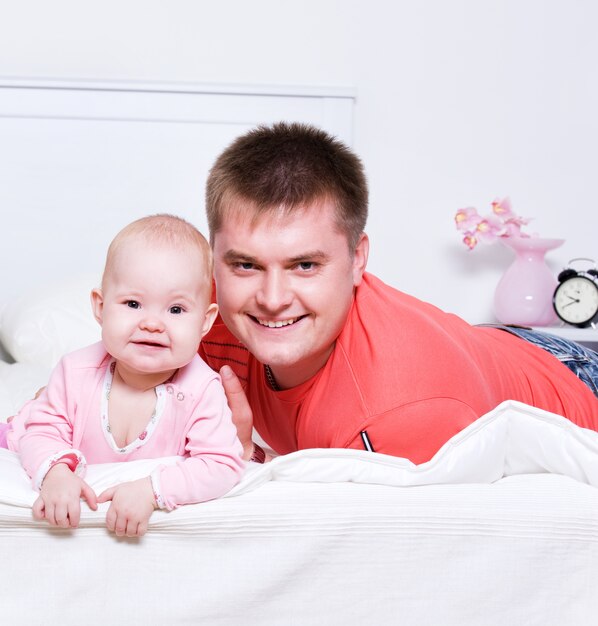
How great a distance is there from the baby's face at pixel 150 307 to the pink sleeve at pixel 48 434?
12 centimetres

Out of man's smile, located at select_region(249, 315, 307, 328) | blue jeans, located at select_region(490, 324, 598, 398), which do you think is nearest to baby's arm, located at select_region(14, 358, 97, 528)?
man's smile, located at select_region(249, 315, 307, 328)

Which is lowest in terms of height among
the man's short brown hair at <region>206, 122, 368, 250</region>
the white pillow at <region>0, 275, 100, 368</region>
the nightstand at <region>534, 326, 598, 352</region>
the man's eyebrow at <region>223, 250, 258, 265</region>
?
the nightstand at <region>534, 326, 598, 352</region>

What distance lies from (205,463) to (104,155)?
7.55ft

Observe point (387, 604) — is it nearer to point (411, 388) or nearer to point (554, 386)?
point (411, 388)

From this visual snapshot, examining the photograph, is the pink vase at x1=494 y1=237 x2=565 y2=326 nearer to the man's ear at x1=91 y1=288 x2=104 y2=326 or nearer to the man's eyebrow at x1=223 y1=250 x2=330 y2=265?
the man's eyebrow at x1=223 y1=250 x2=330 y2=265

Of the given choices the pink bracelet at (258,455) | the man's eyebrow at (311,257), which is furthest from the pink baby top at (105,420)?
the pink bracelet at (258,455)

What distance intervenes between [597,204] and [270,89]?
57.9 inches

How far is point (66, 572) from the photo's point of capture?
0.99 metres

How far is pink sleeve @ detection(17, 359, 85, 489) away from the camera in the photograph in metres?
1.08

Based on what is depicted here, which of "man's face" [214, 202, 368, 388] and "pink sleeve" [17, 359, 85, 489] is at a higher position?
"man's face" [214, 202, 368, 388]

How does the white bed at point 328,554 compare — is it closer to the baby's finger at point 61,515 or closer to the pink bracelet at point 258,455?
the baby's finger at point 61,515

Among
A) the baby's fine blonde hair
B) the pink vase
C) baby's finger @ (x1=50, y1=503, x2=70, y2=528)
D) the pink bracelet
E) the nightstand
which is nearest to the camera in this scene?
baby's finger @ (x1=50, y1=503, x2=70, y2=528)

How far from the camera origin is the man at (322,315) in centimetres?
130

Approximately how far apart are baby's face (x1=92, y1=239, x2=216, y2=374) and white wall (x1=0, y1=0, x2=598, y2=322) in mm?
2139
